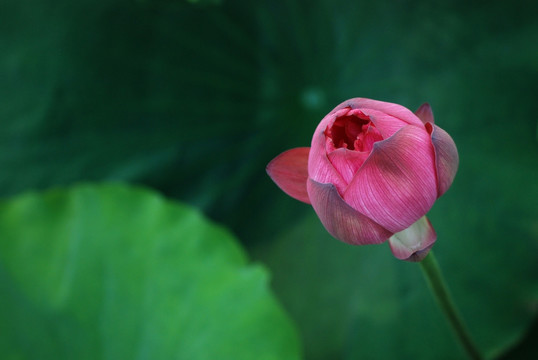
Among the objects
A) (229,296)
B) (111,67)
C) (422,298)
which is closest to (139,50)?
(111,67)

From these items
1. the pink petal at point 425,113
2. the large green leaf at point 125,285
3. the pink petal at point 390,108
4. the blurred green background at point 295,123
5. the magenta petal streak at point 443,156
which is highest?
the pink petal at point 390,108

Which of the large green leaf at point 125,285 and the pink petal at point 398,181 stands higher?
the pink petal at point 398,181

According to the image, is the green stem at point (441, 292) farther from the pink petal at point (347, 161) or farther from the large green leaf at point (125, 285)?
the large green leaf at point (125, 285)

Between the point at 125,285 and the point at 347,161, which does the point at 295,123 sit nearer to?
the point at 125,285

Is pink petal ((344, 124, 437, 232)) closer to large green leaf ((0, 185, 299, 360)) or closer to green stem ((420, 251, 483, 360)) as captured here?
green stem ((420, 251, 483, 360))

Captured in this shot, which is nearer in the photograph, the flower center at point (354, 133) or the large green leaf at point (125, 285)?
the flower center at point (354, 133)

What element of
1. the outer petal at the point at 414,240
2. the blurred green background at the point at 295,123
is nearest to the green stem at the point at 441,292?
the outer petal at the point at 414,240
